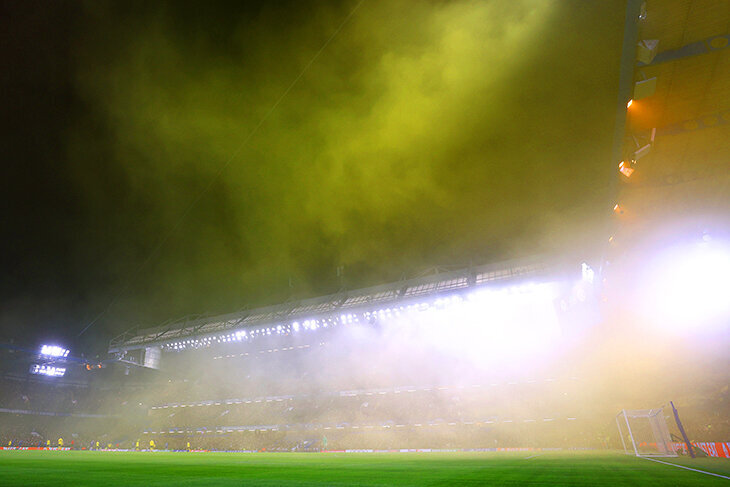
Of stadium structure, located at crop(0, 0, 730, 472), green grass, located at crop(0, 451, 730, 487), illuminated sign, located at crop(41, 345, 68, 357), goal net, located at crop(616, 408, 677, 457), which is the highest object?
illuminated sign, located at crop(41, 345, 68, 357)

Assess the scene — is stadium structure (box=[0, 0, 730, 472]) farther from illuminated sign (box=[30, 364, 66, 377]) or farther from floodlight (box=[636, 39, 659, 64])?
illuminated sign (box=[30, 364, 66, 377])

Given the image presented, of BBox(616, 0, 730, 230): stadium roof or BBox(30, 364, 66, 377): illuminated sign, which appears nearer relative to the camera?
BBox(616, 0, 730, 230): stadium roof

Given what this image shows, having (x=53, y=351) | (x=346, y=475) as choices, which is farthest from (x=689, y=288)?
(x=53, y=351)

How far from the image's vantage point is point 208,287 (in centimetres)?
1886

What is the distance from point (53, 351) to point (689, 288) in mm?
39687

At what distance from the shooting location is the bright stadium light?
1141 cm

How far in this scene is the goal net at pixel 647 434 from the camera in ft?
42.9

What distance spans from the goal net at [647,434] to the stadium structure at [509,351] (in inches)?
5.7

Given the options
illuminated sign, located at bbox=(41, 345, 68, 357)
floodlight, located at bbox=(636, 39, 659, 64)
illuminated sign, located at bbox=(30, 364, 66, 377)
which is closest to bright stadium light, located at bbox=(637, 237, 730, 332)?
floodlight, located at bbox=(636, 39, 659, 64)

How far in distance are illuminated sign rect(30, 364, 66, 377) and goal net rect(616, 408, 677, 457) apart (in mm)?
40292

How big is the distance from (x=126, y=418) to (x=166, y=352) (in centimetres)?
697

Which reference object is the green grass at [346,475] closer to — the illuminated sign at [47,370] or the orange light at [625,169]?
the orange light at [625,169]

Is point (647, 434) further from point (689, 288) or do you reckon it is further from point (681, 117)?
point (681, 117)

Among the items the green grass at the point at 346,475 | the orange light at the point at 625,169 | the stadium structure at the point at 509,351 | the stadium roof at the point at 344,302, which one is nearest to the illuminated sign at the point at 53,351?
the stadium structure at the point at 509,351
